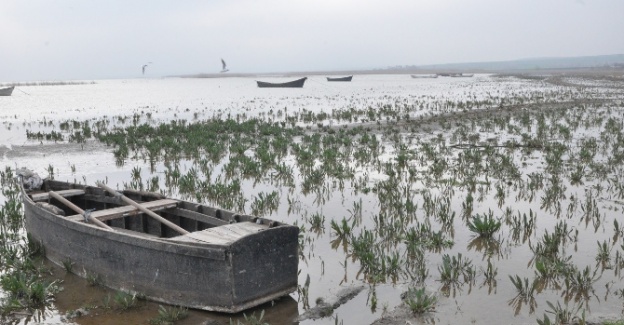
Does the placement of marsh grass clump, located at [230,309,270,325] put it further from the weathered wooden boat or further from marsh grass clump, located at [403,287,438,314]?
marsh grass clump, located at [403,287,438,314]

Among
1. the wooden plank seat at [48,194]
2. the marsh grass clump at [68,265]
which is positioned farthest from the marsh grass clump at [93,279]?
the wooden plank seat at [48,194]

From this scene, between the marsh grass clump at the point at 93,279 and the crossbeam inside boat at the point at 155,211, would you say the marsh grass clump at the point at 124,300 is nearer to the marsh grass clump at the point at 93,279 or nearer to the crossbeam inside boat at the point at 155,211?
the marsh grass clump at the point at 93,279

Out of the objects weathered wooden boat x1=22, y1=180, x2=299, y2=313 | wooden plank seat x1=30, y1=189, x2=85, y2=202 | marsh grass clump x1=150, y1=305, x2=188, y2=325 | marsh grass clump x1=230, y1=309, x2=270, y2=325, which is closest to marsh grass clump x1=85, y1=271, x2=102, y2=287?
weathered wooden boat x1=22, y1=180, x2=299, y2=313

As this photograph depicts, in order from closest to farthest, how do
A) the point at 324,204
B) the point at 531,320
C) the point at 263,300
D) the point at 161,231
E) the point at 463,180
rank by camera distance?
the point at 531,320 < the point at 263,300 < the point at 161,231 < the point at 324,204 < the point at 463,180

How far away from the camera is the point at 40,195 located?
835 centimetres

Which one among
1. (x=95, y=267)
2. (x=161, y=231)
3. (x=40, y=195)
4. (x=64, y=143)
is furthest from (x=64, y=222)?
(x=64, y=143)

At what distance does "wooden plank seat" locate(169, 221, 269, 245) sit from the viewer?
5.60 meters

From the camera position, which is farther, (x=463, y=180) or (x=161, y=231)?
(x=463, y=180)

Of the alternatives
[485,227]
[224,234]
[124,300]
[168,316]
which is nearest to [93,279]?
[124,300]

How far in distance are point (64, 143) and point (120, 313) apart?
44.3 feet

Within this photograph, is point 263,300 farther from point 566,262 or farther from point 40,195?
point 40,195

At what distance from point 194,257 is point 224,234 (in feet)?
1.60

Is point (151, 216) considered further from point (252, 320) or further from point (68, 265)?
point (252, 320)

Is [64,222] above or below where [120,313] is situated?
above
